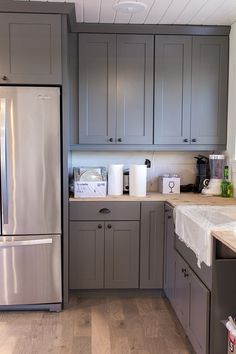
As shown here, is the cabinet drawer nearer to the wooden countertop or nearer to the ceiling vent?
the wooden countertop

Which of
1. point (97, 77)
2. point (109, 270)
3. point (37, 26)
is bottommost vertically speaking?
point (109, 270)

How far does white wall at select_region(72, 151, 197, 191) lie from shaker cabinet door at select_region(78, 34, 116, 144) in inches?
12.8

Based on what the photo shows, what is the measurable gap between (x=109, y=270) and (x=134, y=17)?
2183mm

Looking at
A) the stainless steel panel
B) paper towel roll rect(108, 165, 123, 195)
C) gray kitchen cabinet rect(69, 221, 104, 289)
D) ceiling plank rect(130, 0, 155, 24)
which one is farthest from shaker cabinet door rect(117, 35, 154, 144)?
gray kitchen cabinet rect(69, 221, 104, 289)

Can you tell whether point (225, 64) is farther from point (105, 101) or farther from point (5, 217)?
point (5, 217)

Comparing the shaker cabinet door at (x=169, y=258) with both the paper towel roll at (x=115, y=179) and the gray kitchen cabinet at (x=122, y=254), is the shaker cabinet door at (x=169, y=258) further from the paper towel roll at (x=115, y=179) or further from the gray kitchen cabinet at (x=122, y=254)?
the paper towel roll at (x=115, y=179)

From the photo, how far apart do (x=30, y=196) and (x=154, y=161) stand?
1.39m

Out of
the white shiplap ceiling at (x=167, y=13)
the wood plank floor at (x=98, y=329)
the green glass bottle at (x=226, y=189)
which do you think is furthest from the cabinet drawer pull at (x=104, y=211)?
the white shiplap ceiling at (x=167, y=13)

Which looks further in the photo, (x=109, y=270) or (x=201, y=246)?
(x=109, y=270)

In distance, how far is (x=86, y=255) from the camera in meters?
3.26

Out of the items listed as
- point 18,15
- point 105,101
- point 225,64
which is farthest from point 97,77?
point 225,64

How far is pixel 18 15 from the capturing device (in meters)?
2.87

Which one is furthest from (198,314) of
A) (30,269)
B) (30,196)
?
(30,196)

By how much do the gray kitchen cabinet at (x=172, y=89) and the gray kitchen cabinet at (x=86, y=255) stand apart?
3.36ft
